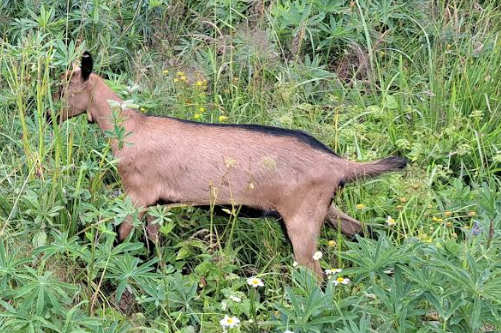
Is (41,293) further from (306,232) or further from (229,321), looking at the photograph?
(306,232)

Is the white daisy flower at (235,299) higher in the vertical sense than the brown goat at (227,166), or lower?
lower

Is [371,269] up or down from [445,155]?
up

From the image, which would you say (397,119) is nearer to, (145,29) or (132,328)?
(145,29)

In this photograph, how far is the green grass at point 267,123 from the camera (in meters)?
3.81

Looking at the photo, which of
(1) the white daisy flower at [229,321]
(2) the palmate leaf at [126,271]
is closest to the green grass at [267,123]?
(2) the palmate leaf at [126,271]

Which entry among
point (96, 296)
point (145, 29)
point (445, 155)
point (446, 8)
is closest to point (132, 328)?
point (96, 296)

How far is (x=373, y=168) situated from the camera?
4648 mm

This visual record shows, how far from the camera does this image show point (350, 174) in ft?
15.2

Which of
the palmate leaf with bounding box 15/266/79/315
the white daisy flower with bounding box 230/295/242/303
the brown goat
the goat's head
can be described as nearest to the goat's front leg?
the brown goat

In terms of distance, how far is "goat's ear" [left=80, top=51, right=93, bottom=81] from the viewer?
191 inches

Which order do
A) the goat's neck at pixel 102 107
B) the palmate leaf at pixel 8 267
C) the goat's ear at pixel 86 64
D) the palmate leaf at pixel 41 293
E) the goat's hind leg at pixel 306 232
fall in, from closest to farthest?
the palmate leaf at pixel 41 293, the palmate leaf at pixel 8 267, the goat's hind leg at pixel 306 232, the goat's ear at pixel 86 64, the goat's neck at pixel 102 107

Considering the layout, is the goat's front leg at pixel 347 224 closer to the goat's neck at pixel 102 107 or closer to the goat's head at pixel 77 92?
the goat's neck at pixel 102 107

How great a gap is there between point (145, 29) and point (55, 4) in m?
0.65

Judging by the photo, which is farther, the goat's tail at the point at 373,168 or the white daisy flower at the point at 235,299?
the goat's tail at the point at 373,168
